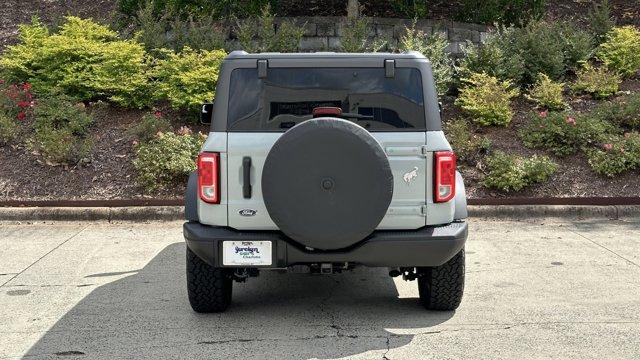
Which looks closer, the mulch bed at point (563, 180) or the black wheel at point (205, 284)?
the black wheel at point (205, 284)

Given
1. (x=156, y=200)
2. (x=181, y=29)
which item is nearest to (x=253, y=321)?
(x=156, y=200)

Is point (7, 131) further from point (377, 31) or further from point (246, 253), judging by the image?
point (246, 253)

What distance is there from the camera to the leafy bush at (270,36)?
1366cm

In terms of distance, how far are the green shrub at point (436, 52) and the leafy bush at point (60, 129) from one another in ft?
16.2

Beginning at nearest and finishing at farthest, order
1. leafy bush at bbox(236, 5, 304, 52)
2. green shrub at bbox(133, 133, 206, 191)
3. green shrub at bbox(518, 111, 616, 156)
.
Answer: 1. green shrub at bbox(133, 133, 206, 191)
2. green shrub at bbox(518, 111, 616, 156)
3. leafy bush at bbox(236, 5, 304, 52)

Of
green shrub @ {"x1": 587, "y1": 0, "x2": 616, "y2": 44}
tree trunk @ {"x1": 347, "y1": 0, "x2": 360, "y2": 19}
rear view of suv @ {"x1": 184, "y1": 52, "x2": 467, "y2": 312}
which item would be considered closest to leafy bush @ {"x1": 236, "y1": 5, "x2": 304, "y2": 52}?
tree trunk @ {"x1": 347, "y1": 0, "x2": 360, "y2": 19}

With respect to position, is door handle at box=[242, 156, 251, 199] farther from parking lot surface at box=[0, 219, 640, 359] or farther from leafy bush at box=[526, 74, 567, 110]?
leafy bush at box=[526, 74, 567, 110]

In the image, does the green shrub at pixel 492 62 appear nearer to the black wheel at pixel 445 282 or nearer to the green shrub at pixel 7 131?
the green shrub at pixel 7 131

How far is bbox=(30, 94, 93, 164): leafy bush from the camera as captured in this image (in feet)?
36.7

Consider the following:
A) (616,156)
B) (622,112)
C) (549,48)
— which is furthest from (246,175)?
(549,48)

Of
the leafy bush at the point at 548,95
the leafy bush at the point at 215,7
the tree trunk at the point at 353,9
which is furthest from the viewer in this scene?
the leafy bush at the point at 215,7

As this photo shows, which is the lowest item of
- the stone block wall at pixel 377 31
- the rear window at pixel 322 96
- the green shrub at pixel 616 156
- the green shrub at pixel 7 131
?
the green shrub at pixel 616 156

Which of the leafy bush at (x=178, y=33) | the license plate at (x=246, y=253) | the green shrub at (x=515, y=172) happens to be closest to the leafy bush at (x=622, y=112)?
the green shrub at (x=515, y=172)

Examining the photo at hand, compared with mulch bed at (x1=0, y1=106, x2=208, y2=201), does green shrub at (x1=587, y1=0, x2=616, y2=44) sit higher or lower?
higher
